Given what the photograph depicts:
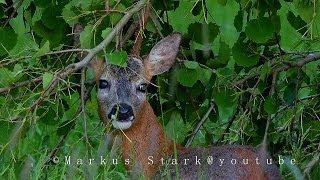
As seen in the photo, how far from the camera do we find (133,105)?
7398 mm

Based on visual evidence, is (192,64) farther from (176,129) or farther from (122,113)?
(176,129)

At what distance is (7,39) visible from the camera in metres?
7.30

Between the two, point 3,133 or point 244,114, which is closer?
point 3,133

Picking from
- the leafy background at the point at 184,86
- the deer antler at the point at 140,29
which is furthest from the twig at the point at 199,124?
the deer antler at the point at 140,29

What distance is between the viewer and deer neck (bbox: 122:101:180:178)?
7391 millimetres

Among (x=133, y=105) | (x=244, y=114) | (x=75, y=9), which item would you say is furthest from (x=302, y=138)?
(x=75, y=9)

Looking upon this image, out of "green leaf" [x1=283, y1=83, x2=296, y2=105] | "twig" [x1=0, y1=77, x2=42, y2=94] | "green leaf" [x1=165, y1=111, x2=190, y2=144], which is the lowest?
"green leaf" [x1=165, y1=111, x2=190, y2=144]

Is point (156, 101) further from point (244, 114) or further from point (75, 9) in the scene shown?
point (75, 9)

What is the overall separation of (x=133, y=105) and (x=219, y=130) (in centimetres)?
115

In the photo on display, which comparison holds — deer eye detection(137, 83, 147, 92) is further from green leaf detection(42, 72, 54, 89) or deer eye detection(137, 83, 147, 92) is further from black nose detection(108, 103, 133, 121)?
green leaf detection(42, 72, 54, 89)

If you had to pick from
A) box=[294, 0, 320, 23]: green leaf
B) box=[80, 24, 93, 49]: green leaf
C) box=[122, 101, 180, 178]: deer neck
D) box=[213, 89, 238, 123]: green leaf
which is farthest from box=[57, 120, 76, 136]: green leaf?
box=[294, 0, 320, 23]: green leaf

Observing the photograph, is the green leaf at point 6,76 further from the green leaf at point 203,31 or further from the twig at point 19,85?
the green leaf at point 203,31

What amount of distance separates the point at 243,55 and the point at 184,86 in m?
0.42

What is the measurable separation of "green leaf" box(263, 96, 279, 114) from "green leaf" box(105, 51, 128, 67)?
4.61ft
